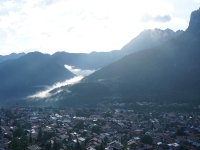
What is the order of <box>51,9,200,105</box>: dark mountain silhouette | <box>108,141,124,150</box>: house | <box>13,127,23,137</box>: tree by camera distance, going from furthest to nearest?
<box>51,9,200,105</box>: dark mountain silhouette → <box>13,127,23,137</box>: tree → <box>108,141,124,150</box>: house

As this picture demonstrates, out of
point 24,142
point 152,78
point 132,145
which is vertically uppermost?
point 152,78

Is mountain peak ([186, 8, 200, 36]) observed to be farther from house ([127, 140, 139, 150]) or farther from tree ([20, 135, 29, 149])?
tree ([20, 135, 29, 149])

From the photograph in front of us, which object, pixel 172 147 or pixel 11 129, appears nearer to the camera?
pixel 172 147

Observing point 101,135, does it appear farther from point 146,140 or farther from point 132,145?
point 146,140

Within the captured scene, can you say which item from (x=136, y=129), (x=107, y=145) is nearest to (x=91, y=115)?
(x=136, y=129)

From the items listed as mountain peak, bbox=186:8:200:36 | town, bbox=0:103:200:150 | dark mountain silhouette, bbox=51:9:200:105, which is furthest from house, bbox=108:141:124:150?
mountain peak, bbox=186:8:200:36

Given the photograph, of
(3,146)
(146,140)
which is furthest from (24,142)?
(146,140)

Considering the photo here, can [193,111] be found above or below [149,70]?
below

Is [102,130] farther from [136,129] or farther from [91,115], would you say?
[91,115]
